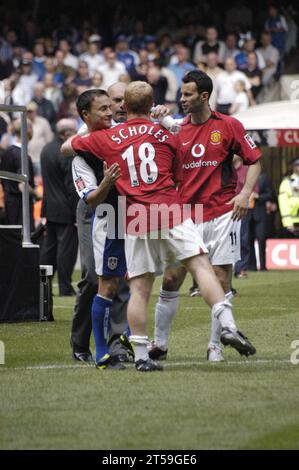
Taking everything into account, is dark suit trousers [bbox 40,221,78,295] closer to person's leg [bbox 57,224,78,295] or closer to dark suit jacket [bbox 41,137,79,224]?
person's leg [bbox 57,224,78,295]

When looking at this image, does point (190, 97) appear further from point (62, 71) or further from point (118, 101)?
point (62, 71)

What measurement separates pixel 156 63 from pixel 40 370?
2011 centimetres

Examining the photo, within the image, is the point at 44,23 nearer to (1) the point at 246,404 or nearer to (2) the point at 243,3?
(2) the point at 243,3

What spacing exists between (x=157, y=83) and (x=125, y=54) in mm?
2996

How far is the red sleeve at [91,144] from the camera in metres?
9.02

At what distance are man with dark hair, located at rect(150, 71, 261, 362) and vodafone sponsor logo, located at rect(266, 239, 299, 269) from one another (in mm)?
13629

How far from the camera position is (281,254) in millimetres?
23672

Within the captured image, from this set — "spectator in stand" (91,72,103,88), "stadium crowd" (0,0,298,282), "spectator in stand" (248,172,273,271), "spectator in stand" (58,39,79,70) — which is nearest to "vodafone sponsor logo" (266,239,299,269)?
"spectator in stand" (248,172,273,271)

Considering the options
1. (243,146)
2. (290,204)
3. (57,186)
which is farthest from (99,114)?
(290,204)

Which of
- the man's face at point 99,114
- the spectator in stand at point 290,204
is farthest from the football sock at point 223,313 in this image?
the spectator in stand at point 290,204

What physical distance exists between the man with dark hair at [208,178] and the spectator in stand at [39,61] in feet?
67.4

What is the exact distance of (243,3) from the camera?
108 ft
